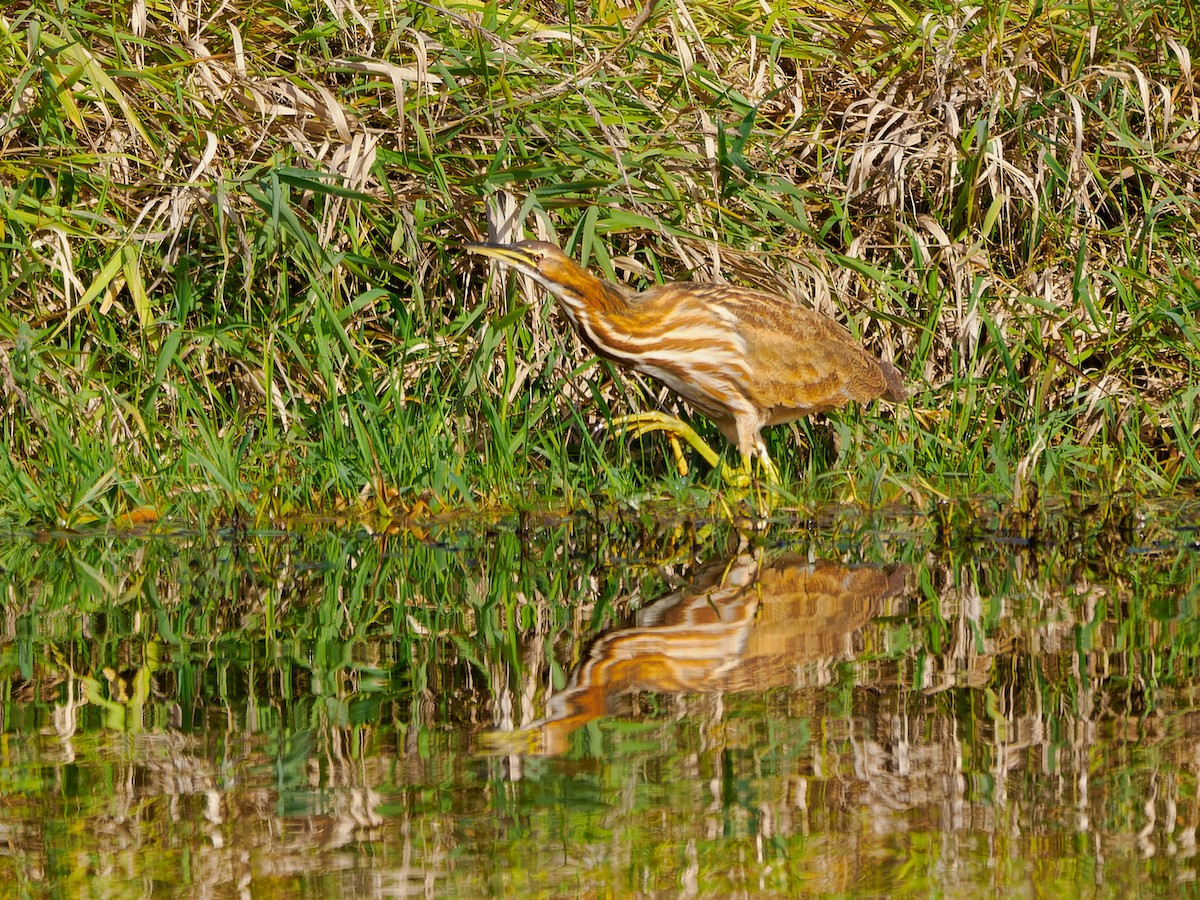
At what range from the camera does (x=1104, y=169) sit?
19.8 ft

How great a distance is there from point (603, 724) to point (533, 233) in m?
3.39

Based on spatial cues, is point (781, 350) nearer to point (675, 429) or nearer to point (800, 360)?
point (800, 360)

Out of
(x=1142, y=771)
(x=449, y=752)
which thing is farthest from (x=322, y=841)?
(x=1142, y=771)

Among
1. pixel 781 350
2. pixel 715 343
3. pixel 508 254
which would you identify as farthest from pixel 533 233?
pixel 781 350

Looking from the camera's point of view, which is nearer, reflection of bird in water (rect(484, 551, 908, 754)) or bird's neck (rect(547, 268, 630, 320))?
reflection of bird in water (rect(484, 551, 908, 754))

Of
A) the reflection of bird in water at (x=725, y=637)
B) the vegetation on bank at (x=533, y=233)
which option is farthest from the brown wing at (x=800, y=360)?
the reflection of bird in water at (x=725, y=637)

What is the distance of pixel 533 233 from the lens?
18.6 feet

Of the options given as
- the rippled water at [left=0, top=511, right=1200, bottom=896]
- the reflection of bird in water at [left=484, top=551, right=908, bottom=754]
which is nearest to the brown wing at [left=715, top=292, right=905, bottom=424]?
the rippled water at [left=0, top=511, right=1200, bottom=896]

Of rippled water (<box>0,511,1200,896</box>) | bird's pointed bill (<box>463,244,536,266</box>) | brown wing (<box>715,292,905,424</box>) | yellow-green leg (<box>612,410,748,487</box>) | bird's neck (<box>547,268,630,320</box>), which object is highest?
bird's pointed bill (<box>463,244,536,266</box>)

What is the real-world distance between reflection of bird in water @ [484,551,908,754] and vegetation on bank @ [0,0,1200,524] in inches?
44.6

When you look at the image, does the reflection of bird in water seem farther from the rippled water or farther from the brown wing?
the brown wing

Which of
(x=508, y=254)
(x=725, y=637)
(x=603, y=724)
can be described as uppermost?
(x=508, y=254)

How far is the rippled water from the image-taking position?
1920mm

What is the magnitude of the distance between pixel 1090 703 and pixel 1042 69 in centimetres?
403
